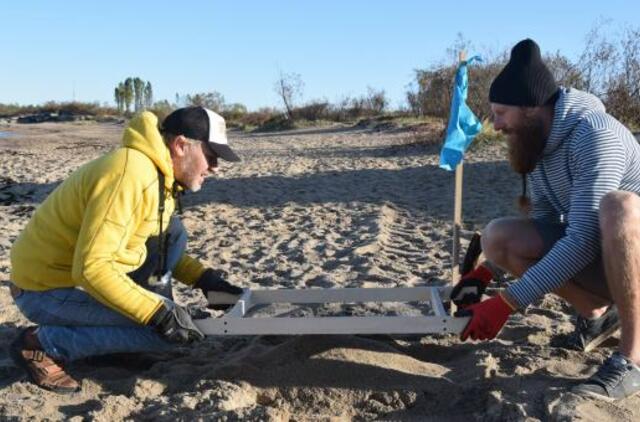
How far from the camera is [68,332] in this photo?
3.06 metres

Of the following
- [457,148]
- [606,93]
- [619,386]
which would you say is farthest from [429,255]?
[606,93]

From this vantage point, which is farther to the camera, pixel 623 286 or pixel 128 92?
pixel 128 92

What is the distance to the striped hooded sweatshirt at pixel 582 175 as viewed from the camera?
277 centimetres

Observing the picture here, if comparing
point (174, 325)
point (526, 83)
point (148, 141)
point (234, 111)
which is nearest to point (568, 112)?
point (526, 83)

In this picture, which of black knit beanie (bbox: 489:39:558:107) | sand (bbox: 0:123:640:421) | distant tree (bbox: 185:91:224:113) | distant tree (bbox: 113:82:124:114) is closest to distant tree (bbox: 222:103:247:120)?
distant tree (bbox: 185:91:224:113)

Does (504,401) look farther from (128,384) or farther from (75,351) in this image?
(75,351)

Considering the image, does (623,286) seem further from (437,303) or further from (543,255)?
(437,303)

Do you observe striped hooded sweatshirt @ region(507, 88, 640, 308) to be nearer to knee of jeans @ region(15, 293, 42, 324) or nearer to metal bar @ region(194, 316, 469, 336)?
metal bar @ region(194, 316, 469, 336)

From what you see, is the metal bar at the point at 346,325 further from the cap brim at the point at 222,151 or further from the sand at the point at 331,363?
the cap brim at the point at 222,151

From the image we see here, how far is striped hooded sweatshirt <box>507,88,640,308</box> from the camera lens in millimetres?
2773

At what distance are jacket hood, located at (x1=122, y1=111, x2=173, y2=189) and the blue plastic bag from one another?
175 centimetres

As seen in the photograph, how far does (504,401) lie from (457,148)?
178cm

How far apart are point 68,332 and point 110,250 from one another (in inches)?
22.0

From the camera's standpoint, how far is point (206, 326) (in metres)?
3.03
